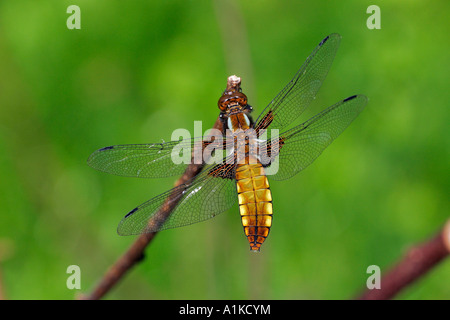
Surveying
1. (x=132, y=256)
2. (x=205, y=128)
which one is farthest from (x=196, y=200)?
(x=205, y=128)

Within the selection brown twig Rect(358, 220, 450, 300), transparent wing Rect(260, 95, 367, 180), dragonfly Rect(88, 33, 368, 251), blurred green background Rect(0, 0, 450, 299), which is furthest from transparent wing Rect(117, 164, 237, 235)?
blurred green background Rect(0, 0, 450, 299)

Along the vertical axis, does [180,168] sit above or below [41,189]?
below

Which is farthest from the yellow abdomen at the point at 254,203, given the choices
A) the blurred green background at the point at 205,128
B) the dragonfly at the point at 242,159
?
the blurred green background at the point at 205,128

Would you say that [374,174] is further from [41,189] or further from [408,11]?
[41,189]

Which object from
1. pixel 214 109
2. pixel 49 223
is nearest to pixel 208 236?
pixel 214 109

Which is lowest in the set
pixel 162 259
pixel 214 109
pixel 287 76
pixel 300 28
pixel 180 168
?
pixel 162 259

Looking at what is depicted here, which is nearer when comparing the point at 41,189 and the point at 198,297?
the point at 198,297
